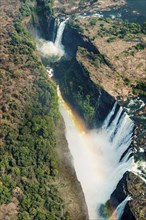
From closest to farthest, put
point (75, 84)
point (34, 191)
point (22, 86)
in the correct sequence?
point (34, 191) → point (22, 86) → point (75, 84)

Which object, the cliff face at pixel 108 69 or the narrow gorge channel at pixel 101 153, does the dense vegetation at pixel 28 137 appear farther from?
the cliff face at pixel 108 69

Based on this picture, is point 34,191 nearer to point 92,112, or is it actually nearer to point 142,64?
point 92,112

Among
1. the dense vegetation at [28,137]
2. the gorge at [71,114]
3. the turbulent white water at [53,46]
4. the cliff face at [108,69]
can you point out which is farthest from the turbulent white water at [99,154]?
the turbulent white water at [53,46]

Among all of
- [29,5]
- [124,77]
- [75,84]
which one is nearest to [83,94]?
[75,84]

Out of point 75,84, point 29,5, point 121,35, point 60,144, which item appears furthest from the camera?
point 29,5

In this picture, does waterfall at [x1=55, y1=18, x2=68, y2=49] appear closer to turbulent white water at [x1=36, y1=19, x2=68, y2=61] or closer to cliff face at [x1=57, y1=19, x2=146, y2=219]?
turbulent white water at [x1=36, y1=19, x2=68, y2=61]

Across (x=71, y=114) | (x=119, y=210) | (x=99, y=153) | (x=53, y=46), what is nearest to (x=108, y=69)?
(x=71, y=114)

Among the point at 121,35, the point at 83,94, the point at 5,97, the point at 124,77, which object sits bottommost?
the point at 5,97
